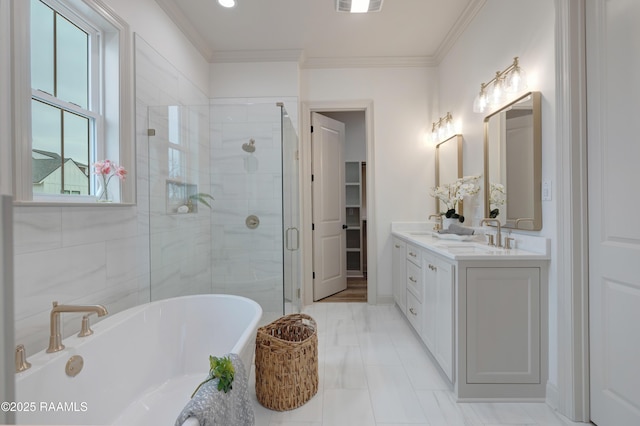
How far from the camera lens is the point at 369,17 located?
2770mm

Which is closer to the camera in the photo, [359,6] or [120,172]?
[120,172]

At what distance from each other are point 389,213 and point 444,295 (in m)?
1.71

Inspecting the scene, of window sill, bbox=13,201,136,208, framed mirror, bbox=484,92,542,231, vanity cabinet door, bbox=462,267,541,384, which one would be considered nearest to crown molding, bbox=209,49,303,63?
framed mirror, bbox=484,92,542,231

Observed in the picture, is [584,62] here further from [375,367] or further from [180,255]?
[180,255]

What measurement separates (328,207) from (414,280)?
65.9 inches

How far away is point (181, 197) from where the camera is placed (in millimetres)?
2451

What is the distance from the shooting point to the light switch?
179 centimetres

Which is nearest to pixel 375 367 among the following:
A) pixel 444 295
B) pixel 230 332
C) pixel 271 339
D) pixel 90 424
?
pixel 444 295

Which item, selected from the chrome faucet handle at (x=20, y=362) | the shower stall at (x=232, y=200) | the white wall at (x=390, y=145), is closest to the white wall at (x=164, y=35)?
the shower stall at (x=232, y=200)

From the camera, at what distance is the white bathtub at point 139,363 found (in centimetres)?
118

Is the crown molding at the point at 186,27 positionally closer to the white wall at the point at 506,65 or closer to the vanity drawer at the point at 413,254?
the white wall at the point at 506,65

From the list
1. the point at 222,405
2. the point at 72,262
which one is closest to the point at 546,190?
the point at 222,405

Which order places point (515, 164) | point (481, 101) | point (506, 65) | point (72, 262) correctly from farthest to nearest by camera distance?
point (481, 101), point (506, 65), point (515, 164), point (72, 262)

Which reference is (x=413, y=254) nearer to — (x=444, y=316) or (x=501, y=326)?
(x=444, y=316)
